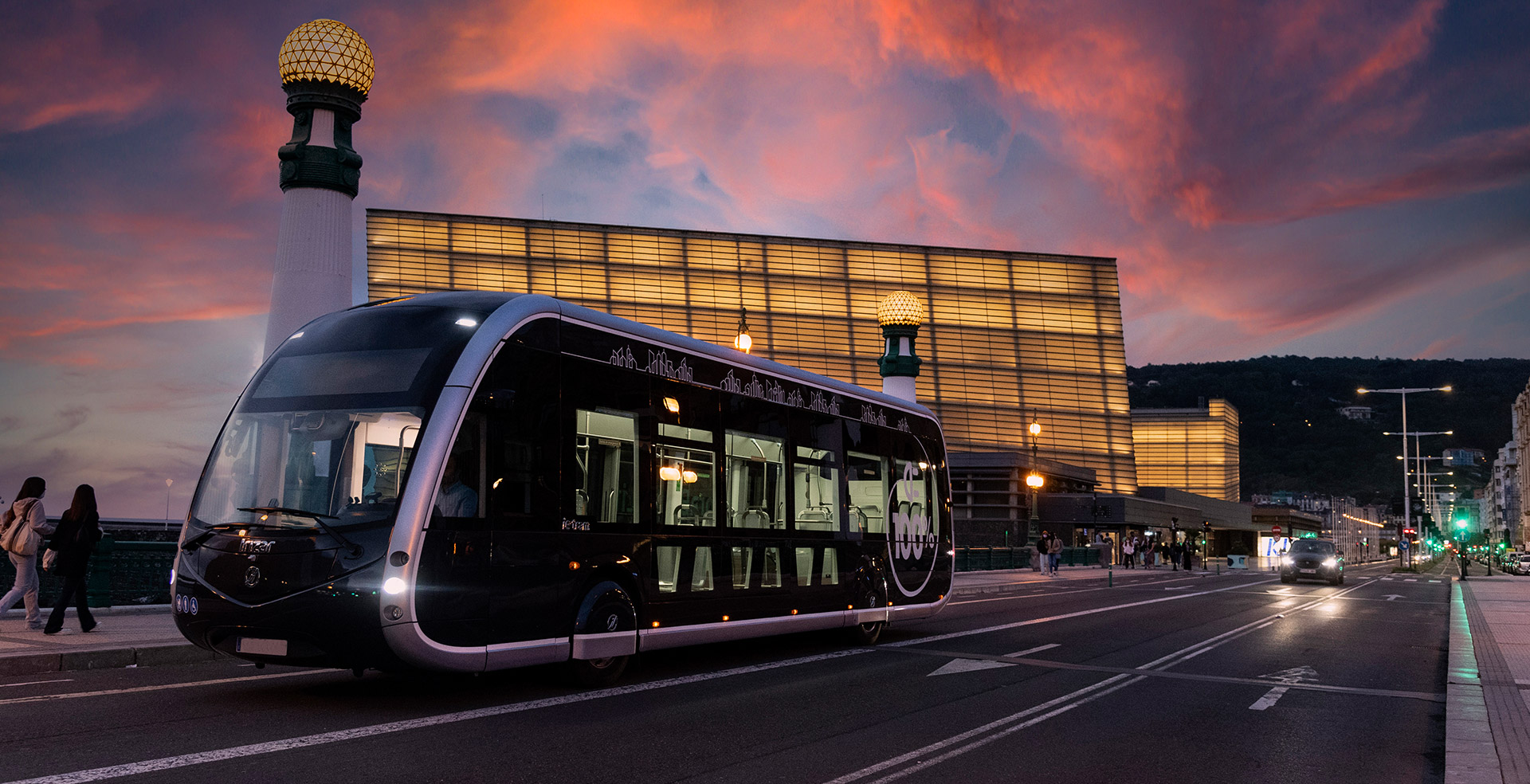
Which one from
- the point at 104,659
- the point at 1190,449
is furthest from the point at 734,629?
the point at 1190,449

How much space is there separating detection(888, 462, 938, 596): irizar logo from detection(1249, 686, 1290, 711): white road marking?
5.39 meters

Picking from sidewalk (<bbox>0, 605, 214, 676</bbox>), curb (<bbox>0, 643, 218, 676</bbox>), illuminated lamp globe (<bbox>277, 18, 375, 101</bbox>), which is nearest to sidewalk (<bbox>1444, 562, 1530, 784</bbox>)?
curb (<bbox>0, 643, 218, 676</bbox>)

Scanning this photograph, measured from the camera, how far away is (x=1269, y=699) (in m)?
11.1

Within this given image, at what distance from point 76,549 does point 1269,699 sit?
1314 centimetres

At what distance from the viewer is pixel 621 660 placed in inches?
425

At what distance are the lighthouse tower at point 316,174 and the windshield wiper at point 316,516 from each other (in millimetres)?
10458

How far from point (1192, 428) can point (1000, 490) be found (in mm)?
55681

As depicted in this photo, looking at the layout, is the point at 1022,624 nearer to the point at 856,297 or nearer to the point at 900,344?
the point at 900,344

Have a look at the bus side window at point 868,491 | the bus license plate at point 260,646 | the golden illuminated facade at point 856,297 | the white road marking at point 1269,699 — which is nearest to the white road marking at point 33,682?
the bus license plate at point 260,646

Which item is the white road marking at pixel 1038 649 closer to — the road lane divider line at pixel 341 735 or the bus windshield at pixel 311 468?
the road lane divider line at pixel 341 735

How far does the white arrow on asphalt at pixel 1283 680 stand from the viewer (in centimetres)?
1075

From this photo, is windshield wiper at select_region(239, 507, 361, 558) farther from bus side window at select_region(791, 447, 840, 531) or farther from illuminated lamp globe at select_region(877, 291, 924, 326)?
illuminated lamp globe at select_region(877, 291, 924, 326)

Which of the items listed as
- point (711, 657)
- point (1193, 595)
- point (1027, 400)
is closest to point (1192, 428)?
point (1027, 400)

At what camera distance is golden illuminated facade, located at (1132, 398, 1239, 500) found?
124 meters
